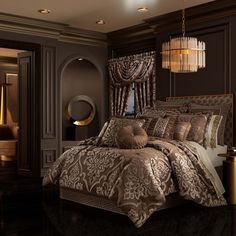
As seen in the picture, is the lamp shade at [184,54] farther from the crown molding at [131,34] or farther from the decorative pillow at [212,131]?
the crown molding at [131,34]

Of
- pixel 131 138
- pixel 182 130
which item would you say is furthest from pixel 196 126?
pixel 131 138

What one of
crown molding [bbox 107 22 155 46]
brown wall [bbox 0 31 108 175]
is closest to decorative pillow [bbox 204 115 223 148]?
crown molding [bbox 107 22 155 46]

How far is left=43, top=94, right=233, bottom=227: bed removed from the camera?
3.85 m

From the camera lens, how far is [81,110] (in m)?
8.16

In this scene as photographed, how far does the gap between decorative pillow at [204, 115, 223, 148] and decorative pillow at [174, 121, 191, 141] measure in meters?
0.27

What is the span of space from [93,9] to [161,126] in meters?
2.19

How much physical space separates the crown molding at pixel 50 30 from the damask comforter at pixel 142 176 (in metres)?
2.67

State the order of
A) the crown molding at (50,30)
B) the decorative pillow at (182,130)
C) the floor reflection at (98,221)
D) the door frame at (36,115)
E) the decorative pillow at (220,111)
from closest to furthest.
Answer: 1. the floor reflection at (98,221)
2. the decorative pillow at (182,130)
3. the decorative pillow at (220,111)
4. the crown molding at (50,30)
5. the door frame at (36,115)

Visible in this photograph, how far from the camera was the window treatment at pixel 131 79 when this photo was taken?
6824mm

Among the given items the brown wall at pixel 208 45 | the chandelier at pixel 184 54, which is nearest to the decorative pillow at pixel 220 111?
the brown wall at pixel 208 45

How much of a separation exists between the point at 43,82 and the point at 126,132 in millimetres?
2759

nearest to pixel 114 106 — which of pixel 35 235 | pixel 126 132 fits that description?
pixel 126 132

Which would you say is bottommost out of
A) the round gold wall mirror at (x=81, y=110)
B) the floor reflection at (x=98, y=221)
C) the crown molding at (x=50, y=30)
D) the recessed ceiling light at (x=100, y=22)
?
the floor reflection at (x=98, y=221)

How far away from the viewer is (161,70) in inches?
260
